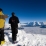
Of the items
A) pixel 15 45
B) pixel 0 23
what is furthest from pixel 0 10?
pixel 15 45

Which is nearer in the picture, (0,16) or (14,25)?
(0,16)

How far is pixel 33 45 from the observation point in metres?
5.37

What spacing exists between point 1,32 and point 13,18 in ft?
3.70

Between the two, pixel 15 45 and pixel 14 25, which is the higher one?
pixel 14 25

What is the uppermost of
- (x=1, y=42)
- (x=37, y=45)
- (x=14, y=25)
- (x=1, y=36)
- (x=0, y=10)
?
(x=0, y=10)

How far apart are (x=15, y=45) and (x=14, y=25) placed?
1.25 metres

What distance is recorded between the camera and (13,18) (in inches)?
212

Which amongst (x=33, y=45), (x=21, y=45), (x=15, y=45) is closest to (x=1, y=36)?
(x=15, y=45)

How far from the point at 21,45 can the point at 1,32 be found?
136 cm

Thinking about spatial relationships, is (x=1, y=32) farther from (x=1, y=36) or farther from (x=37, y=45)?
(x=37, y=45)

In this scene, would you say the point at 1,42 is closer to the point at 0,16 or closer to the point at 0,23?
the point at 0,23

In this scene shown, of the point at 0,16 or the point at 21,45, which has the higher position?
the point at 0,16

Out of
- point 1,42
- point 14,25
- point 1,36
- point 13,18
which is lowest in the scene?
point 1,42

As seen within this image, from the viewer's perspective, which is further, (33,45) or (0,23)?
(33,45)
